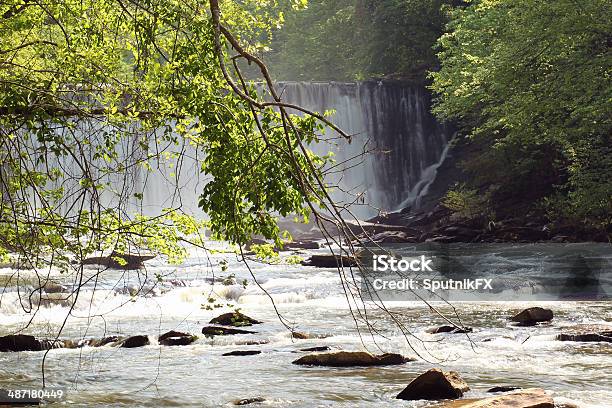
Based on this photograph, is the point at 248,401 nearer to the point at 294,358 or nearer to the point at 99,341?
the point at 294,358

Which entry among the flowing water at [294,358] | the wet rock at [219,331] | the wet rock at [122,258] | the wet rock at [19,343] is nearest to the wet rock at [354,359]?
the flowing water at [294,358]

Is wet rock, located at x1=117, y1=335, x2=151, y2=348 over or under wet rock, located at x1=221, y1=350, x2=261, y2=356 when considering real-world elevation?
over

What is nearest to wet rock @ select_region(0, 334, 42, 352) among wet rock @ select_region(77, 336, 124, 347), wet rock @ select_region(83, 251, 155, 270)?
wet rock @ select_region(77, 336, 124, 347)

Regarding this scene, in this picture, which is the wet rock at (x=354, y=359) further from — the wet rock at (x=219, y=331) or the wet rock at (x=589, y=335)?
the wet rock at (x=219, y=331)

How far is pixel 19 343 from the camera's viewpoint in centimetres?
1346

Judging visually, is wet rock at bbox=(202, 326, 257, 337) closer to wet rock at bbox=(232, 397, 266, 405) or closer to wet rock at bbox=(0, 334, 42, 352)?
wet rock at bbox=(0, 334, 42, 352)

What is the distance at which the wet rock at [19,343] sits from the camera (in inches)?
529

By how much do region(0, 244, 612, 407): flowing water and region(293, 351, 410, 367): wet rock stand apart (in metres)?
0.20

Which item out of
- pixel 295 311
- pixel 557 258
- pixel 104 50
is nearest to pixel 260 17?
pixel 104 50

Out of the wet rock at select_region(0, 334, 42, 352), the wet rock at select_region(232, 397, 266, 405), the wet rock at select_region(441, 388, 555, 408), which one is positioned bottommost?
the wet rock at select_region(232, 397, 266, 405)

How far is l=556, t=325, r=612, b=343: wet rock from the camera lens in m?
13.0

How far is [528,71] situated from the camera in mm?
29656

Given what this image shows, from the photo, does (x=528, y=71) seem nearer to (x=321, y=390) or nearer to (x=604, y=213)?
(x=604, y=213)

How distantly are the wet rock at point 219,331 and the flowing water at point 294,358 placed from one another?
0.29 meters
